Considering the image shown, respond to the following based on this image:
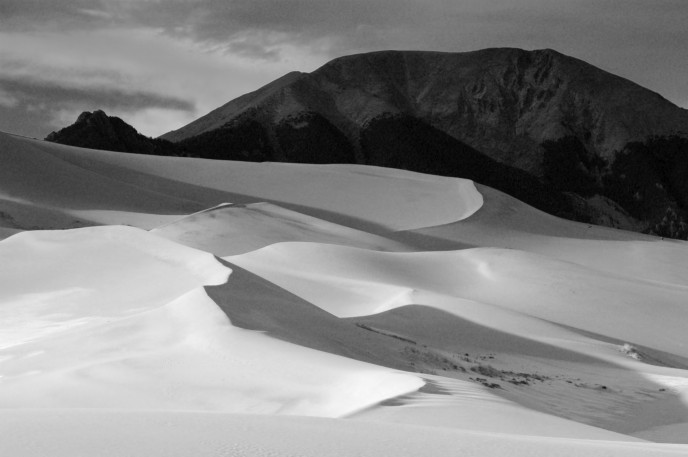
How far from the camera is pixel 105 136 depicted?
10394 centimetres

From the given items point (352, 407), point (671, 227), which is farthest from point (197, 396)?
point (671, 227)

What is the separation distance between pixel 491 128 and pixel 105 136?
238 feet

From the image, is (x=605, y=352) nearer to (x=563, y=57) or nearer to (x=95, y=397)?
(x=95, y=397)

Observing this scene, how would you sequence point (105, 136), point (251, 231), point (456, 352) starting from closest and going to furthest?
point (456, 352)
point (251, 231)
point (105, 136)

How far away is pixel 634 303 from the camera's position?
19.1 m

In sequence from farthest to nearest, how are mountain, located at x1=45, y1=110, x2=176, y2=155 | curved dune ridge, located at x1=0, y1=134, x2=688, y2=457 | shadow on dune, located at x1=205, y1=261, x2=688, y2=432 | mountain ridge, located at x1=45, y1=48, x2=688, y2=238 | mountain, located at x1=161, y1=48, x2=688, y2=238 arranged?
mountain, located at x1=161, y1=48, x2=688, y2=238 → mountain ridge, located at x1=45, y1=48, x2=688, y2=238 → mountain, located at x1=45, y1=110, x2=176, y2=155 → shadow on dune, located at x1=205, y1=261, x2=688, y2=432 → curved dune ridge, located at x1=0, y1=134, x2=688, y2=457

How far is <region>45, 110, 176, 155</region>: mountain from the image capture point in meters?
104

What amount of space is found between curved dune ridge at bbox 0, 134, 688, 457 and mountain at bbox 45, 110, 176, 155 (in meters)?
74.3

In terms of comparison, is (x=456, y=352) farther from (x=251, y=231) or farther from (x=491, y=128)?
(x=491, y=128)

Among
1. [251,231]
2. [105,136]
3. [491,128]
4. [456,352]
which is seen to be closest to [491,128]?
[491,128]

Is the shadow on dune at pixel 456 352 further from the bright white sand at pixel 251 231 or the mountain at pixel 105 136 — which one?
the mountain at pixel 105 136

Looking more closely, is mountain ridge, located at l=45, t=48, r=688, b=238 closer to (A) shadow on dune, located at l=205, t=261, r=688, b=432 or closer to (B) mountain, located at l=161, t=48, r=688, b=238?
(B) mountain, located at l=161, t=48, r=688, b=238

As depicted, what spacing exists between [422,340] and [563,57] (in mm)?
155857

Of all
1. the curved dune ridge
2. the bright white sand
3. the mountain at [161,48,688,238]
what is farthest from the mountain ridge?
the curved dune ridge
